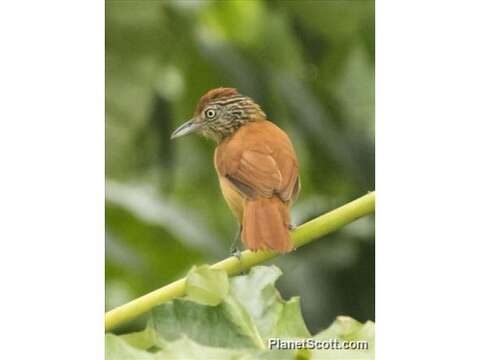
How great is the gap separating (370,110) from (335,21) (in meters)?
0.16

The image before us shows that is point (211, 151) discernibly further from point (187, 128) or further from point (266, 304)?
point (266, 304)

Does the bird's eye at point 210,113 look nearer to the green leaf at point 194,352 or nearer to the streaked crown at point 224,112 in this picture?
the streaked crown at point 224,112

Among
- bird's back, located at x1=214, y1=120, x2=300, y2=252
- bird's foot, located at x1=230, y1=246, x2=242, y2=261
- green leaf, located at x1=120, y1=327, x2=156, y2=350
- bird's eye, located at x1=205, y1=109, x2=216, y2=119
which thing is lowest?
green leaf, located at x1=120, y1=327, x2=156, y2=350

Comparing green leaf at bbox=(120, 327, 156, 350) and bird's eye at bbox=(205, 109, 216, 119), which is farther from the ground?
bird's eye at bbox=(205, 109, 216, 119)

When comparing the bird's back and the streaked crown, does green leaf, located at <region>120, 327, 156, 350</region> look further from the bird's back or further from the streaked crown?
the streaked crown

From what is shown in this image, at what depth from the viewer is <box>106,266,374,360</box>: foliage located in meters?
1.84

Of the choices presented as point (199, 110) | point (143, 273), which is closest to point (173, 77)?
point (199, 110)

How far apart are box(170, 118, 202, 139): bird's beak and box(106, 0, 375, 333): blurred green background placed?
1.4 inches

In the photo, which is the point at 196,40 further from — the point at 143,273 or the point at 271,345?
the point at 271,345

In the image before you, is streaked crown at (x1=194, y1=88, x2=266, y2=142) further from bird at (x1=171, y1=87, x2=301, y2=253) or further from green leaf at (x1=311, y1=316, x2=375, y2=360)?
green leaf at (x1=311, y1=316, x2=375, y2=360)

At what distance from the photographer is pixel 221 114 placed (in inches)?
74.7

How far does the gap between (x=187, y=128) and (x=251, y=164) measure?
0.13 m

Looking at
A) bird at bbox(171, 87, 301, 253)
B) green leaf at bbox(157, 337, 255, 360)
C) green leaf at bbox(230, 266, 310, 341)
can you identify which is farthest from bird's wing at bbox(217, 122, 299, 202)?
green leaf at bbox(157, 337, 255, 360)

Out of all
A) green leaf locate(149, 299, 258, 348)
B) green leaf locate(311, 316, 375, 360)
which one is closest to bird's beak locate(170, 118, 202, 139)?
green leaf locate(149, 299, 258, 348)
